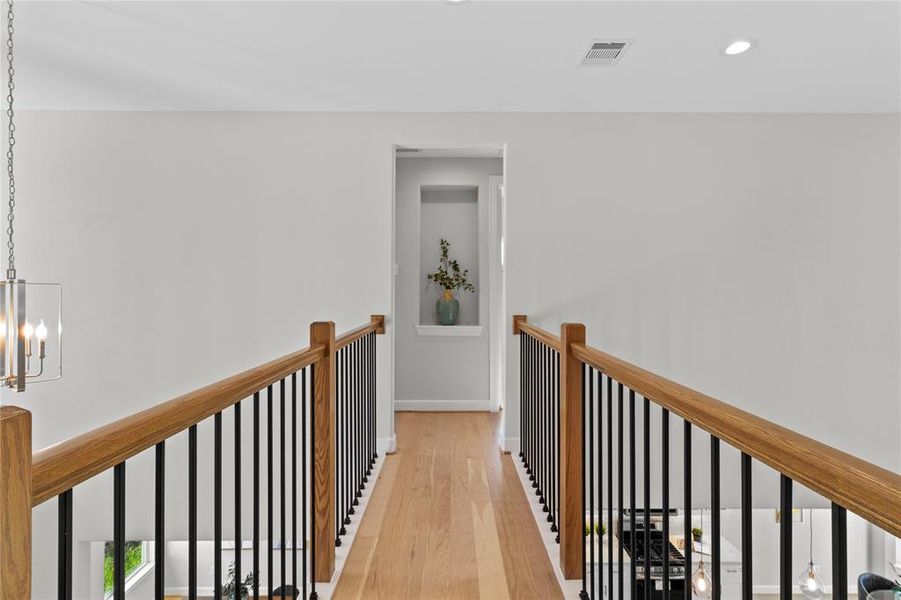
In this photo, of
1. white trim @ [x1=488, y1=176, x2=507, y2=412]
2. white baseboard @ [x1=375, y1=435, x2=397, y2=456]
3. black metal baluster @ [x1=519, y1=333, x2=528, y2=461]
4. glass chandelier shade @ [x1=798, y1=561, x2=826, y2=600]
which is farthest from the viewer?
white trim @ [x1=488, y1=176, x2=507, y2=412]

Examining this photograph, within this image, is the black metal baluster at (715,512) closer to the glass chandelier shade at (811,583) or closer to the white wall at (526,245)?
the white wall at (526,245)

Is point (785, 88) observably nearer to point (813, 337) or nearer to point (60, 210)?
point (813, 337)

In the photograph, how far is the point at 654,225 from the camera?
3771 mm

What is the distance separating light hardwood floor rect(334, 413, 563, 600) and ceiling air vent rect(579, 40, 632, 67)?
2.31 metres

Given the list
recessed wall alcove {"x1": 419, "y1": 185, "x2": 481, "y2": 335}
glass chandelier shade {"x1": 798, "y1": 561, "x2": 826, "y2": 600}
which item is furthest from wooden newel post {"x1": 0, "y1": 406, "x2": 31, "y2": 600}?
glass chandelier shade {"x1": 798, "y1": 561, "x2": 826, "y2": 600}

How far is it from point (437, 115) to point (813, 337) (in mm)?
A: 2890

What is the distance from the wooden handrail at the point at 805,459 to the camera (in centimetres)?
56

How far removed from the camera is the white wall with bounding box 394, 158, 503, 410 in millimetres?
5059

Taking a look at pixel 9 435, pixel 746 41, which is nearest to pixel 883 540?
pixel 746 41

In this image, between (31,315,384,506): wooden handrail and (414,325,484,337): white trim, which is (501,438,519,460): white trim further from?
(31,315,384,506): wooden handrail

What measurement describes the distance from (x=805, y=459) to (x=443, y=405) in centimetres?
448

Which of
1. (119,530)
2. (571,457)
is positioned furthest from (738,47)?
(119,530)

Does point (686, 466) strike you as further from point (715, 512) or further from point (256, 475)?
point (256, 475)

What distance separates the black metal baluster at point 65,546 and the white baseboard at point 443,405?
4448 mm
